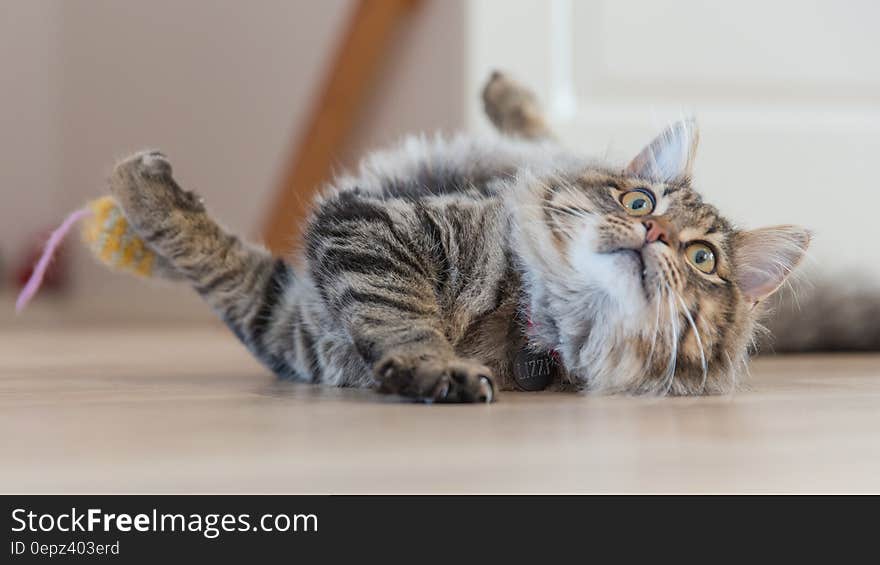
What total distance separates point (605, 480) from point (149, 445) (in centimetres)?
44

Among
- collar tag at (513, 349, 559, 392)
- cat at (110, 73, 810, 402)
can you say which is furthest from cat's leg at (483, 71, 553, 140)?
collar tag at (513, 349, 559, 392)

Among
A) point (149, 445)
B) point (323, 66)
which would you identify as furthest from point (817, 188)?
point (149, 445)

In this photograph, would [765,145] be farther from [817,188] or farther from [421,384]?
[421,384]

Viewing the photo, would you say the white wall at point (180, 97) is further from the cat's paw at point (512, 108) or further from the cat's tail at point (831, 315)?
the cat's tail at point (831, 315)

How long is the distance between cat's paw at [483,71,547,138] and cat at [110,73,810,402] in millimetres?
716

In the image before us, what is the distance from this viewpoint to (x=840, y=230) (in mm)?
2957

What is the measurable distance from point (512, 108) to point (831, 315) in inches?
32.2

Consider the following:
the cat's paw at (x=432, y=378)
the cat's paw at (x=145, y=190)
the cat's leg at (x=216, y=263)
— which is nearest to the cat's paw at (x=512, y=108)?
the cat's leg at (x=216, y=263)

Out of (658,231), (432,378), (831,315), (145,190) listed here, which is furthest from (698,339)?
(831,315)

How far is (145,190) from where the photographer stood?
166cm

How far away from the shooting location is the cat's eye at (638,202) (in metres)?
1.46

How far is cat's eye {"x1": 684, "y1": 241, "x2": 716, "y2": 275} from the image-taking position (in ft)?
4.75

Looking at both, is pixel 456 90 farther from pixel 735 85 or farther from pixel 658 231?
pixel 658 231

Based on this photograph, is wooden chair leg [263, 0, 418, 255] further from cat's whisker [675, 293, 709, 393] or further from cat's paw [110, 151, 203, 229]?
cat's whisker [675, 293, 709, 393]
